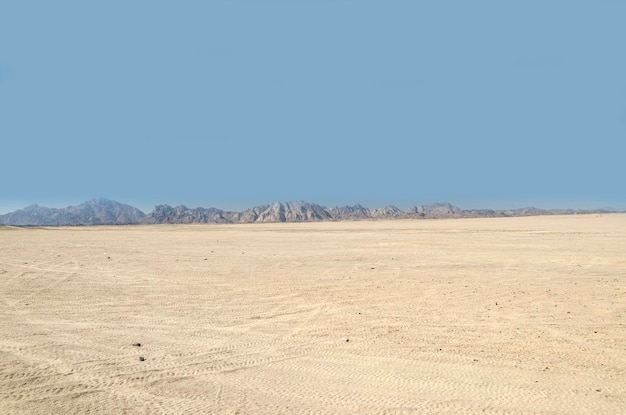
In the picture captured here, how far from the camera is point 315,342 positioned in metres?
8.80

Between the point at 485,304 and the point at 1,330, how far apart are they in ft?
35.7

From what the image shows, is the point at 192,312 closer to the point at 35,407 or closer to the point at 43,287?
the point at 35,407

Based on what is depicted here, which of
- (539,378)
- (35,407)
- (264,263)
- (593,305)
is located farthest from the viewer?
(264,263)

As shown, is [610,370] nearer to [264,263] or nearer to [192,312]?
[192,312]

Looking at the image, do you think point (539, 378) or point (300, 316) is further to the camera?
point (300, 316)

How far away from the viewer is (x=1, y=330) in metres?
9.59

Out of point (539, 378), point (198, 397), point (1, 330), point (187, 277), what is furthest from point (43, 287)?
point (539, 378)

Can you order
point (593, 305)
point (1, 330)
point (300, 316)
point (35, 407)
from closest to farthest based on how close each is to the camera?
point (35, 407) < point (1, 330) < point (300, 316) < point (593, 305)

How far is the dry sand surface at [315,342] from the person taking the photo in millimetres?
6117

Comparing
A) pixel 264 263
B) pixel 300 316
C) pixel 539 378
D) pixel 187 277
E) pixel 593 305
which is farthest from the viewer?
pixel 264 263

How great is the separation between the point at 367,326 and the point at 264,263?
40.8ft

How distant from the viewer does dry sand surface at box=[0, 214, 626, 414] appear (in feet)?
20.1

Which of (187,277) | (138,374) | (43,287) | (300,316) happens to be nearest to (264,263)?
(187,277)

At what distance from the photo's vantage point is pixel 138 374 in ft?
23.0
